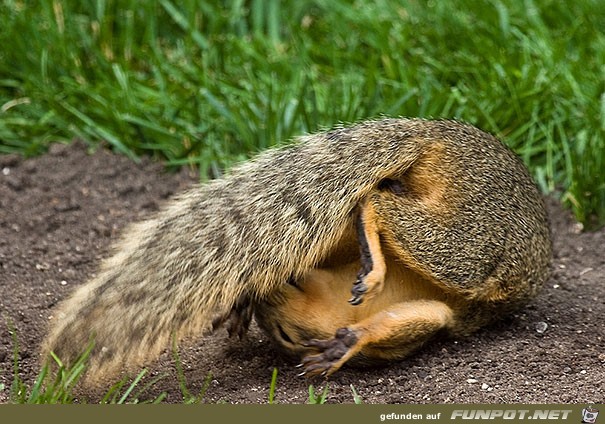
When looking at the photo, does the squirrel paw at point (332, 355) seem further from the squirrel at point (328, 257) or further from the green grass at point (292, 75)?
the green grass at point (292, 75)

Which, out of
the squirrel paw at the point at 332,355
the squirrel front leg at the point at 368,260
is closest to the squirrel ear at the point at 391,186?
the squirrel front leg at the point at 368,260

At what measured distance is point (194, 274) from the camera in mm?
4086

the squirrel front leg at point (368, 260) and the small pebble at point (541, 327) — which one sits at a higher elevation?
the squirrel front leg at point (368, 260)

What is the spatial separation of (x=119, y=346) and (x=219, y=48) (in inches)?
147

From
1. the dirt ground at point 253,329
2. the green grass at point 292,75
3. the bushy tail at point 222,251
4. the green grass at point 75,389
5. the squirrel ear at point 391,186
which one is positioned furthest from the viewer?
the green grass at point 292,75

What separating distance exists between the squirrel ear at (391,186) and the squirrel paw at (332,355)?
22.2 inches

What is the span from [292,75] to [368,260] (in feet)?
10.3

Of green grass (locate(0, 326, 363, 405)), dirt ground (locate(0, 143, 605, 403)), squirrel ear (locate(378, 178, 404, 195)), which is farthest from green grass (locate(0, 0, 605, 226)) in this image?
green grass (locate(0, 326, 363, 405))

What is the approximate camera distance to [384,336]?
13.6ft

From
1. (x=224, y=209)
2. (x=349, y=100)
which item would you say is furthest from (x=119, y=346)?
(x=349, y=100)

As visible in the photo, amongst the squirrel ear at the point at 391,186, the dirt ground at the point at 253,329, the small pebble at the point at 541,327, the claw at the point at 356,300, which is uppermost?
the squirrel ear at the point at 391,186

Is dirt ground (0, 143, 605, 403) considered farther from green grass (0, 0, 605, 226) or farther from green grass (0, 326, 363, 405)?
green grass (0, 0, 605, 226)

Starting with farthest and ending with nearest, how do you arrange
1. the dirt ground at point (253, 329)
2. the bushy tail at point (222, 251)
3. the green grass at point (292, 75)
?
the green grass at point (292, 75) → the dirt ground at point (253, 329) → the bushy tail at point (222, 251)

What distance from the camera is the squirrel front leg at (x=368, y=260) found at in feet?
13.2
